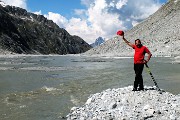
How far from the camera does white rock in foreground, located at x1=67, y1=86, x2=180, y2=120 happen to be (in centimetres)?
1575

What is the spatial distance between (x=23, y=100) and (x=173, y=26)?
400ft

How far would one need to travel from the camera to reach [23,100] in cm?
2491

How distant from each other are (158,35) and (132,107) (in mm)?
123713

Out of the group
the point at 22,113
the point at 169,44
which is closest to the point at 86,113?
the point at 22,113

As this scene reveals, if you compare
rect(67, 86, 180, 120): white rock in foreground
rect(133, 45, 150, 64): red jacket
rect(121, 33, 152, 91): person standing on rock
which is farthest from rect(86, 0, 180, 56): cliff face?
rect(67, 86, 180, 120): white rock in foreground

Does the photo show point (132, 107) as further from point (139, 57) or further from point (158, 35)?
point (158, 35)

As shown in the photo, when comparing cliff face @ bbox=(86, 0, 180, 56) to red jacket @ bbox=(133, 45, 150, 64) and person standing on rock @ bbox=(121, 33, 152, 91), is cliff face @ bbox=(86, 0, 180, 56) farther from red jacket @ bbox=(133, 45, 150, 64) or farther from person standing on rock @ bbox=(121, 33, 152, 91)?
red jacket @ bbox=(133, 45, 150, 64)

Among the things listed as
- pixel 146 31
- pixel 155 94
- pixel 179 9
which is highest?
pixel 179 9

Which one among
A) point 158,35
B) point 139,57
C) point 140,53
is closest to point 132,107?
point 139,57

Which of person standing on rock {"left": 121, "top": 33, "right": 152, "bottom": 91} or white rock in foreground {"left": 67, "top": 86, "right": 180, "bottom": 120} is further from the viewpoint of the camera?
person standing on rock {"left": 121, "top": 33, "right": 152, "bottom": 91}

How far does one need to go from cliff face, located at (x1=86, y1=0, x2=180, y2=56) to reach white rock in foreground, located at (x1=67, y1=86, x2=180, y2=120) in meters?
92.6

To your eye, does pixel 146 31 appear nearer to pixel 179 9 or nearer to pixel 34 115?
pixel 179 9

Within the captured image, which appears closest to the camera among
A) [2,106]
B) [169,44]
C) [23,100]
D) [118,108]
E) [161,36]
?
[118,108]

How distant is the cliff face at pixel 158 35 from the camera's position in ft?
394
